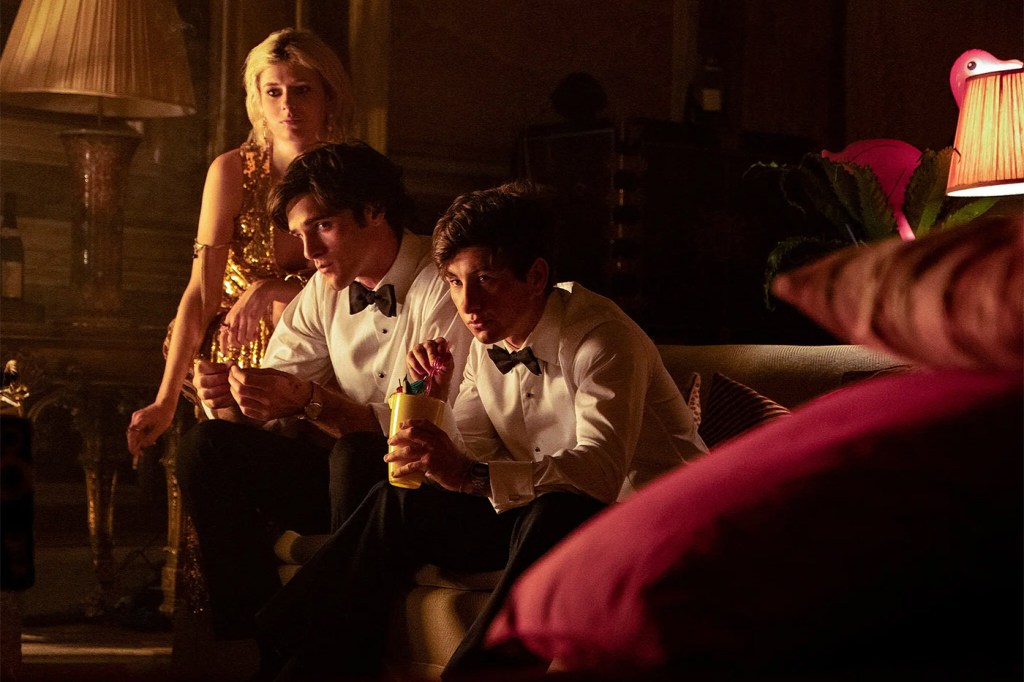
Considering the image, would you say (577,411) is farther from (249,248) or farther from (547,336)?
(249,248)

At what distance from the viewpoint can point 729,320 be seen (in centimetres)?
375

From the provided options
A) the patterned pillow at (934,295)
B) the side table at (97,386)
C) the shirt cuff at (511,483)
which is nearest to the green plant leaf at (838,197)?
the shirt cuff at (511,483)

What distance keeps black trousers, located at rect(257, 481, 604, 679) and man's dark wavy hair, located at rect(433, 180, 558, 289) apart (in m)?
0.38

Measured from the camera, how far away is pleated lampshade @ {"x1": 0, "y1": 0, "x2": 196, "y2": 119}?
2992 millimetres

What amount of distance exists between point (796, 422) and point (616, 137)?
2.92 metres

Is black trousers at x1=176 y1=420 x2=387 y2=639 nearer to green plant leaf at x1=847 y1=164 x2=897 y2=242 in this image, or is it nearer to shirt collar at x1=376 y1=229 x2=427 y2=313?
shirt collar at x1=376 y1=229 x2=427 y2=313

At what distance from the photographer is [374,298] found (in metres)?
2.45

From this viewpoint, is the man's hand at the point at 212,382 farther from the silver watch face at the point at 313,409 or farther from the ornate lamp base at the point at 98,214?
the ornate lamp base at the point at 98,214

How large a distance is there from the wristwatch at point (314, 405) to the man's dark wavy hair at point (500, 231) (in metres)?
0.43

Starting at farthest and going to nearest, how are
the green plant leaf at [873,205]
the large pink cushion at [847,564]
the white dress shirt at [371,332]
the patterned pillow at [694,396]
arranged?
the green plant leaf at [873,205]
the white dress shirt at [371,332]
the patterned pillow at [694,396]
the large pink cushion at [847,564]

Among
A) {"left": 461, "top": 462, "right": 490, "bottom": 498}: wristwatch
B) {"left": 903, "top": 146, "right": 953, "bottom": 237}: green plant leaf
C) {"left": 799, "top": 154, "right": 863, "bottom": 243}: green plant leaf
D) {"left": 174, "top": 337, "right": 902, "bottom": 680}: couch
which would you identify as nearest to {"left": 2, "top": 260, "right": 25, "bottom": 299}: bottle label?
{"left": 174, "top": 337, "right": 902, "bottom": 680}: couch

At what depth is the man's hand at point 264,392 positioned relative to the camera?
2299mm

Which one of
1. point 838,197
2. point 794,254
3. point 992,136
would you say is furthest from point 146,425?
point 794,254

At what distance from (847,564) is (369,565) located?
141cm
